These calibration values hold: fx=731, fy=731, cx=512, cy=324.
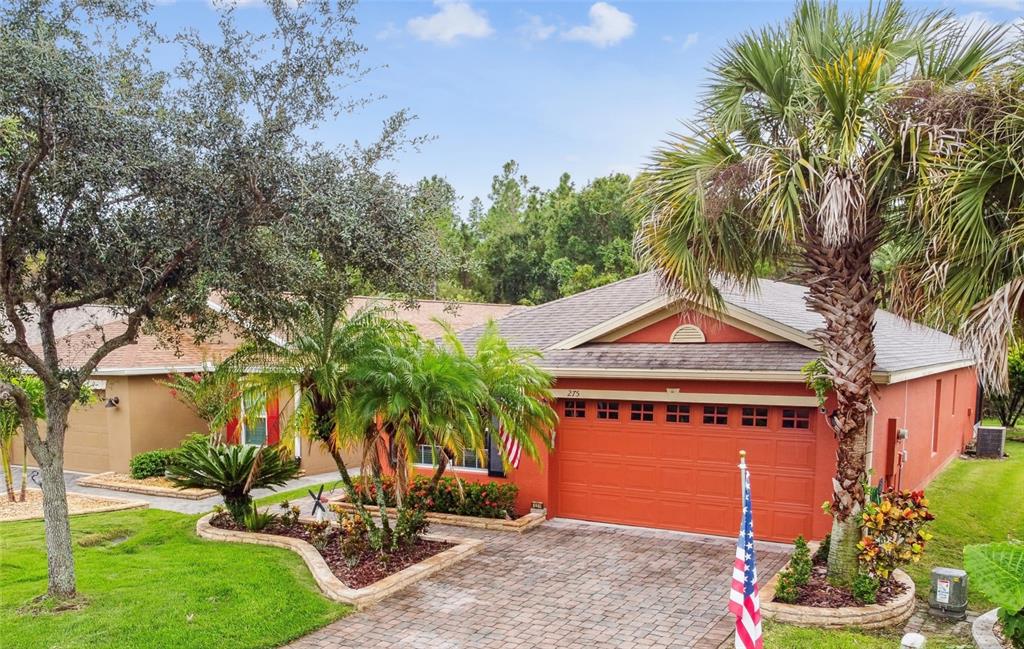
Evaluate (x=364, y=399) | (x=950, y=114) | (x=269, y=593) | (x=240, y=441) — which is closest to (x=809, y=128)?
(x=950, y=114)

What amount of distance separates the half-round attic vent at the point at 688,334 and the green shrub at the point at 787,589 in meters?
4.66

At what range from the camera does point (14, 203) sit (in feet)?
24.5

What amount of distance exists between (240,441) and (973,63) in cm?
1674

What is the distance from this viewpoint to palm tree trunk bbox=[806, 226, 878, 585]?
8617mm

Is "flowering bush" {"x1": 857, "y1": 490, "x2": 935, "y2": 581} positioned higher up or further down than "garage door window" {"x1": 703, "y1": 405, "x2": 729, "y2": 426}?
further down

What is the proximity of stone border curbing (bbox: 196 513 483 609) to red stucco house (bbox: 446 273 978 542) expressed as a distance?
2.47 m

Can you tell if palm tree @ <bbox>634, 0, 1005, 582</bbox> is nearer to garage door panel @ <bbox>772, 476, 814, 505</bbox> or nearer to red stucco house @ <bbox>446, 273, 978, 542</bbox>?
red stucco house @ <bbox>446, 273, 978, 542</bbox>

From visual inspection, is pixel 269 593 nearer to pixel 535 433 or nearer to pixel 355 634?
pixel 355 634

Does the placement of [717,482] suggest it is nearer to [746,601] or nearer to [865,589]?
[865,589]

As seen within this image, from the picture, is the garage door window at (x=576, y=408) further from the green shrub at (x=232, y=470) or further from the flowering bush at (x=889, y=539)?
the flowering bush at (x=889, y=539)

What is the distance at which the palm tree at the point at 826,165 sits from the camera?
7.97 meters

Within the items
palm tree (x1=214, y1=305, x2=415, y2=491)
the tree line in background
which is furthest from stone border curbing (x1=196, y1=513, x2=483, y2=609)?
the tree line in background

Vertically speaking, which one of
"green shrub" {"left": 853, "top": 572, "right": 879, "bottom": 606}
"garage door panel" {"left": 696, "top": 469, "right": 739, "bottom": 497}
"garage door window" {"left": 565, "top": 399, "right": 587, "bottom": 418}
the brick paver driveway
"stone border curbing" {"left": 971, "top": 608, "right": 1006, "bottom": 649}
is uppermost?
"garage door window" {"left": 565, "top": 399, "right": 587, "bottom": 418}

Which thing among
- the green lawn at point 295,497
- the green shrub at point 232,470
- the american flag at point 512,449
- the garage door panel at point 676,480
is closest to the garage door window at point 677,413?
the garage door panel at point 676,480
